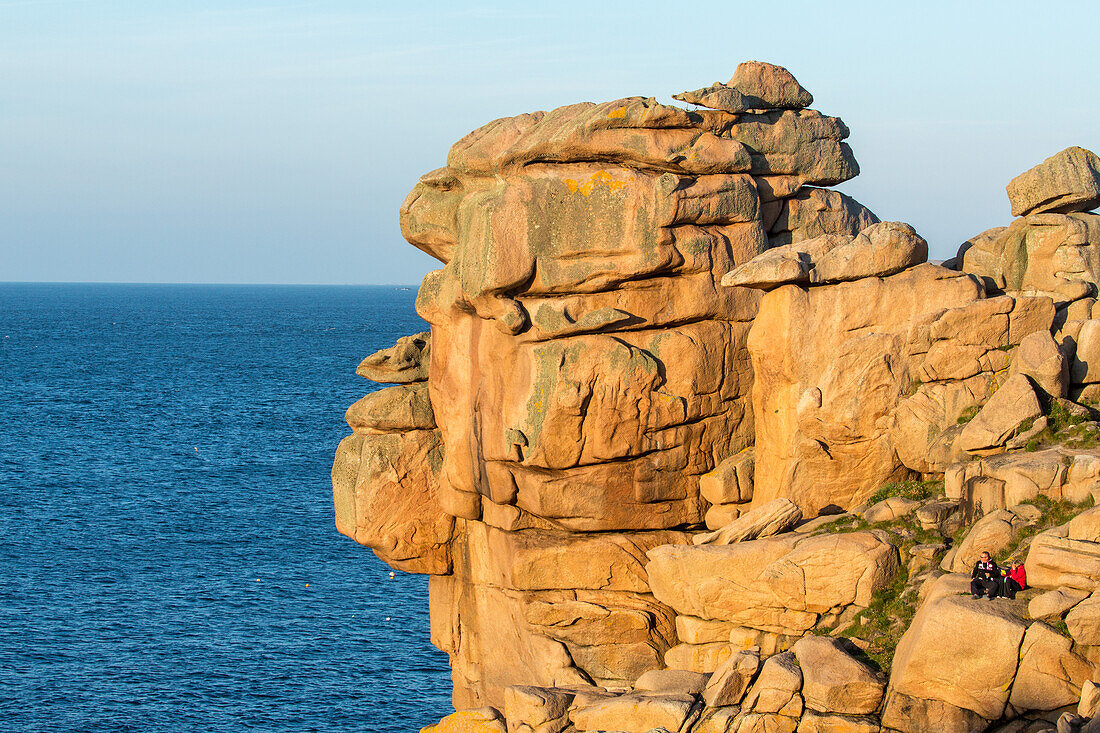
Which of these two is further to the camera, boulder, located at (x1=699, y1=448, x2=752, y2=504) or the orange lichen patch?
boulder, located at (x1=699, y1=448, x2=752, y2=504)

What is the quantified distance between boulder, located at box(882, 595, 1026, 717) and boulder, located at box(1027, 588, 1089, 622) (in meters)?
0.35

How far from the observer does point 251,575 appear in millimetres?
77688

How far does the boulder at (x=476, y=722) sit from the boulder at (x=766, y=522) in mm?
7118

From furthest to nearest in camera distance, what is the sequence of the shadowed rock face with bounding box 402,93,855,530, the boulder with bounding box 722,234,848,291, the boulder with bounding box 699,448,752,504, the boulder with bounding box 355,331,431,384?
the boulder with bounding box 355,331,431,384 → the boulder with bounding box 699,448,752,504 → the shadowed rock face with bounding box 402,93,855,530 → the boulder with bounding box 722,234,848,291

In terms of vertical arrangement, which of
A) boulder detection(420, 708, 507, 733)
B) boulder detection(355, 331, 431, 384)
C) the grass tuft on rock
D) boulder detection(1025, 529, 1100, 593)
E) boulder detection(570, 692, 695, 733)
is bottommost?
boulder detection(420, 708, 507, 733)

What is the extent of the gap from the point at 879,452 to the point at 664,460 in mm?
5955

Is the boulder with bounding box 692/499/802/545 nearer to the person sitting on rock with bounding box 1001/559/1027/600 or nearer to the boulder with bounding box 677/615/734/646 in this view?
the boulder with bounding box 677/615/734/646

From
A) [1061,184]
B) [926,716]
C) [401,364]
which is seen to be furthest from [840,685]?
[401,364]

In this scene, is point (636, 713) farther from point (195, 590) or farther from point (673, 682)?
point (195, 590)

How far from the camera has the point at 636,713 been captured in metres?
28.0

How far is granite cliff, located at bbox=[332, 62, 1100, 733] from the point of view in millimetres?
29344

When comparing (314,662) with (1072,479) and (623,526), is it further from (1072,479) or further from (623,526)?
(1072,479)

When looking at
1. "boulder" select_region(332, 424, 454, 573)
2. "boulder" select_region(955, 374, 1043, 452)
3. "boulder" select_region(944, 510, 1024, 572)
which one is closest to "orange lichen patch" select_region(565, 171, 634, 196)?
"boulder" select_region(332, 424, 454, 573)

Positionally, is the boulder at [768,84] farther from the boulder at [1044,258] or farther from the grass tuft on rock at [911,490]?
the grass tuft on rock at [911,490]
